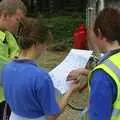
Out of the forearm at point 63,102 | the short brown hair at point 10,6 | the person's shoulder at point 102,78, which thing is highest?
the short brown hair at point 10,6

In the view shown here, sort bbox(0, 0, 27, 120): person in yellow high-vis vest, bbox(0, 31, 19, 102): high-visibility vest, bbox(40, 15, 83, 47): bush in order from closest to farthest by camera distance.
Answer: bbox(0, 0, 27, 120): person in yellow high-vis vest → bbox(0, 31, 19, 102): high-visibility vest → bbox(40, 15, 83, 47): bush

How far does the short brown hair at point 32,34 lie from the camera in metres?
3.62

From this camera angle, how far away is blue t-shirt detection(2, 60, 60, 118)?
3.54m

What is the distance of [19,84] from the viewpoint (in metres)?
3.63

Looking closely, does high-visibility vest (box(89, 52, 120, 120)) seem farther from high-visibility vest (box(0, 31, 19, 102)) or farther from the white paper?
high-visibility vest (box(0, 31, 19, 102))

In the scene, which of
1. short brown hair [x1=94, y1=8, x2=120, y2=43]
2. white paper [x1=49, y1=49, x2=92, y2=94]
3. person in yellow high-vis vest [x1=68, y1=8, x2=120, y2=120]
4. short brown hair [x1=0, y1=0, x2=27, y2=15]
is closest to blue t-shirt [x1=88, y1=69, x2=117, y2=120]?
person in yellow high-vis vest [x1=68, y1=8, x2=120, y2=120]

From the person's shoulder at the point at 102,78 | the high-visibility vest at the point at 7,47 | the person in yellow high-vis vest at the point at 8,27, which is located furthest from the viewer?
the high-visibility vest at the point at 7,47

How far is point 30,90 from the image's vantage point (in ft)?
11.7

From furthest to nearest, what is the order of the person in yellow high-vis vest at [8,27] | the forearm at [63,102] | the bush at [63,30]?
the bush at [63,30] < the person in yellow high-vis vest at [8,27] < the forearm at [63,102]

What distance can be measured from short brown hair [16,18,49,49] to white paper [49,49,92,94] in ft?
1.17

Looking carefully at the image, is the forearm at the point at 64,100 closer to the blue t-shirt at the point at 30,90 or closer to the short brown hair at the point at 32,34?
the blue t-shirt at the point at 30,90

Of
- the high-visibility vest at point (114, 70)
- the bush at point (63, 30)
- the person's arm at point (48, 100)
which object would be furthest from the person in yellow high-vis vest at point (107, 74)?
the bush at point (63, 30)

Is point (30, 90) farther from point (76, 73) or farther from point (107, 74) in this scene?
point (107, 74)

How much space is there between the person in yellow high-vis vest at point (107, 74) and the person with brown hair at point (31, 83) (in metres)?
0.44
